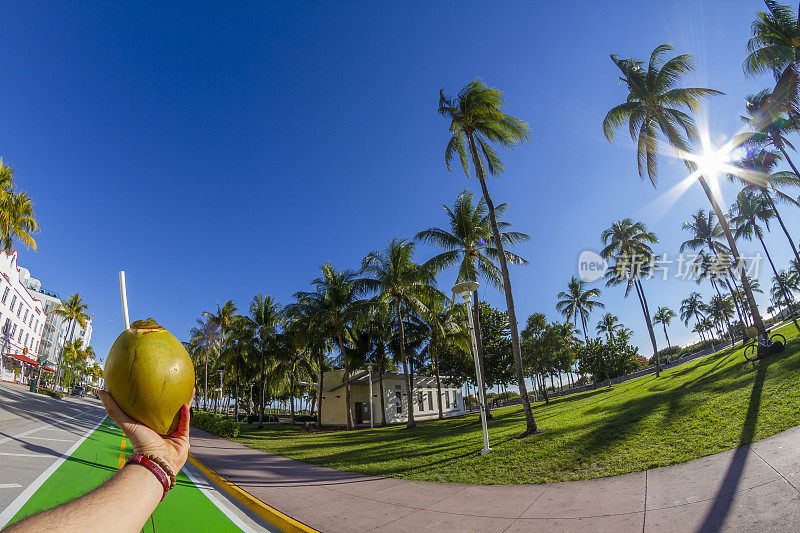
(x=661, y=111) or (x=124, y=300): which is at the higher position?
(x=661, y=111)

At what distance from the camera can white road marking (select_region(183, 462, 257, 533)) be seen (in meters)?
5.80

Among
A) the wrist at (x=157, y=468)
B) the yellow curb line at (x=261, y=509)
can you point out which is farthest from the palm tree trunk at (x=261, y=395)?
the wrist at (x=157, y=468)

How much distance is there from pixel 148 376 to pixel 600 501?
20.9 ft

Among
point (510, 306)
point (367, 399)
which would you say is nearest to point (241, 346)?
point (367, 399)

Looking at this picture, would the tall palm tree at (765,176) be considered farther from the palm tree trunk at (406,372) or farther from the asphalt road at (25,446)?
the asphalt road at (25,446)

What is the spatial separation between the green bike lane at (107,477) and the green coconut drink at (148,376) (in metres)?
3.67

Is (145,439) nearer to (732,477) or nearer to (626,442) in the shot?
(732,477)

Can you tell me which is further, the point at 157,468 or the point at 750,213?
the point at 750,213

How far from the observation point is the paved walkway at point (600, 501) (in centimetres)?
433

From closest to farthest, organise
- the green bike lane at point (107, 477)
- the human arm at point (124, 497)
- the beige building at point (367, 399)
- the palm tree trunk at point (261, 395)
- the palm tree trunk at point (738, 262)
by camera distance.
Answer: the human arm at point (124, 497) → the green bike lane at point (107, 477) → the palm tree trunk at point (738, 262) → the palm tree trunk at point (261, 395) → the beige building at point (367, 399)

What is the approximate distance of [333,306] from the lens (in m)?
27.0

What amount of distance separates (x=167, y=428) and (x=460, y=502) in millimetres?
6199

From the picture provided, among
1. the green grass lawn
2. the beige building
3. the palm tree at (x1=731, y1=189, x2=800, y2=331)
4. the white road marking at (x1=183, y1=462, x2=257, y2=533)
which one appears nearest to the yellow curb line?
the white road marking at (x1=183, y1=462, x2=257, y2=533)

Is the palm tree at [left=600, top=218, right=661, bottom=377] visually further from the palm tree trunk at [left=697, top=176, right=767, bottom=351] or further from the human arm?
the human arm
